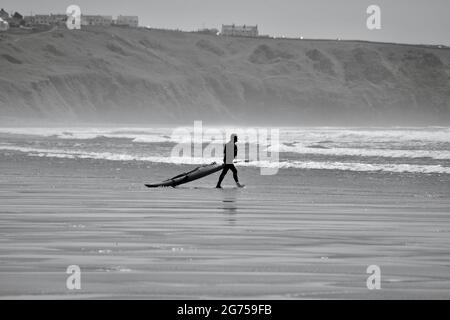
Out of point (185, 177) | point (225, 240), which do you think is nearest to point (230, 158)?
point (185, 177)

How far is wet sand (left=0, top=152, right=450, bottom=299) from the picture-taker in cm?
1146

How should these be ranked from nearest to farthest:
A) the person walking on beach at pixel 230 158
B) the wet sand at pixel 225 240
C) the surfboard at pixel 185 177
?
the wet sand at pixel 225 240 < the surfboard at pixel 185 177 < the person walking on beach at pixel 230 158

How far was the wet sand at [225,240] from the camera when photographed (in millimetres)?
11461

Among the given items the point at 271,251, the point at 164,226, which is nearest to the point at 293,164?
the point at 164,226

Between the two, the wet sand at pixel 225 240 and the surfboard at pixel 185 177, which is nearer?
the wet sand at pixel 225 240

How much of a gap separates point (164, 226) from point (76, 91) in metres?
177

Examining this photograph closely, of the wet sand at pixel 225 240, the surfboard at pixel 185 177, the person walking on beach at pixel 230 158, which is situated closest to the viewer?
the wet sand at pixel 225 240

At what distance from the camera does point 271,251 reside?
46.4 feet

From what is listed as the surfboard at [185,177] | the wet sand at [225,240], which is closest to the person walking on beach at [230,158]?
the surfboard at [185,177]

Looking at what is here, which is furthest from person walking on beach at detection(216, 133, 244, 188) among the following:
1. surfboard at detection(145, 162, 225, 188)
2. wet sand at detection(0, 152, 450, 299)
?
wet sand at detection(0, 152, 450, 299)

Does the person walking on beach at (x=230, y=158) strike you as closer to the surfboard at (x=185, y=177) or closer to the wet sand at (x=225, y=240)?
the surfboard at (x=185, y=177)

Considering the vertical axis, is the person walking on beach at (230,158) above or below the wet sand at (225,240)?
above

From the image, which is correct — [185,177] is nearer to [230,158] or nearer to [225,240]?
[230,158]

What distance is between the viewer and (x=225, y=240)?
1538 centimetres
